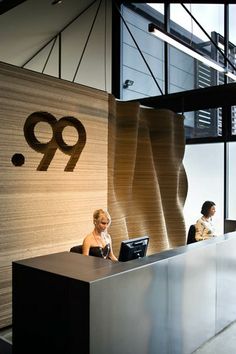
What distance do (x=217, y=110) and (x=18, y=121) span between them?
4.07 m

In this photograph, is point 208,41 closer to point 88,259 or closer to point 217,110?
point 217,110

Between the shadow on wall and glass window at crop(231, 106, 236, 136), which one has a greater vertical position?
glass window at crop(231, 106, 236, 136)

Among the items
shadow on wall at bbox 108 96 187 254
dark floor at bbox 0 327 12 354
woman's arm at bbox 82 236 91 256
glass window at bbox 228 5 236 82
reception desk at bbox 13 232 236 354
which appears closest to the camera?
reception desk at bbox 13 232 236 354

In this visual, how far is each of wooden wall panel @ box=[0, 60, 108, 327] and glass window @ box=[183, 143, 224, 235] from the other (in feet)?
8.40

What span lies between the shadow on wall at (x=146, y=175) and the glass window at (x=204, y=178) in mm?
386

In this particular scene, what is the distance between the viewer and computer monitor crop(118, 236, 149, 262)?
3096 mm

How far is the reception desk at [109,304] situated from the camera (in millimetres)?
2246

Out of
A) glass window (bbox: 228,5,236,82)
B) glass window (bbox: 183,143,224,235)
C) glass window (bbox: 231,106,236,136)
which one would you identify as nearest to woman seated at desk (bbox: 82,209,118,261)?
glass window (bbox: 183,143,224,235)

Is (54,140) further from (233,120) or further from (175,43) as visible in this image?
(233,120)

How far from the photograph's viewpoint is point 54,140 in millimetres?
4375

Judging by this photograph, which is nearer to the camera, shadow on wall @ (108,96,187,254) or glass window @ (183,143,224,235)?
shadow on wall @ (108,96,187,254)

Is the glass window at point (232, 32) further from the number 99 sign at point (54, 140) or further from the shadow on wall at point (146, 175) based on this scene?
the number 99 sign at point (54, 140)

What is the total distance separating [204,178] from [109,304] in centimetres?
502

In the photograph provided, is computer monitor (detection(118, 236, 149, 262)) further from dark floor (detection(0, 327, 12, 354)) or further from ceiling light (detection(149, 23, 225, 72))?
ceiling light (detection(149, 23, 225, 72))
